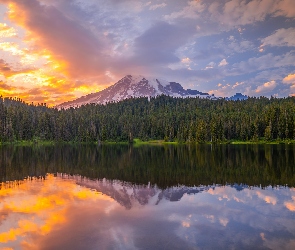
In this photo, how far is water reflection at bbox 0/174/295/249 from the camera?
59.9ft

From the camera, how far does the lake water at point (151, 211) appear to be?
60.6ft

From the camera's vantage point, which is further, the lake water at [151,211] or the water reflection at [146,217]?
the lake water at [151,211]

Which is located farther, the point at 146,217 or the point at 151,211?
the point at 151,211

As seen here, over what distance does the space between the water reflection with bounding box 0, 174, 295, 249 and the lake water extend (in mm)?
64

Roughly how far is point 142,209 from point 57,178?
23.1 m

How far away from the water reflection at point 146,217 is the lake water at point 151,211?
0.06 metres

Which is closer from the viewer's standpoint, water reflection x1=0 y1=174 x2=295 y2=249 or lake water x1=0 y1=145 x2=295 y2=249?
water reflection x1=0 y1=174 x2=295 y2=249

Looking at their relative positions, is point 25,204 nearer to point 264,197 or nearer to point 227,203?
point 227,203

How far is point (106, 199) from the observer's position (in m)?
30.4

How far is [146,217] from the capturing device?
23.9m

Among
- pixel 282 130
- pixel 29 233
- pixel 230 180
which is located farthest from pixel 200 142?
pixel 29 233

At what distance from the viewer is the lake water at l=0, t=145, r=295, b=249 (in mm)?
18459

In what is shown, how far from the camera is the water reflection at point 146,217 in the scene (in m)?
18.3

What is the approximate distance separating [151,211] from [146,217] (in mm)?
1808
